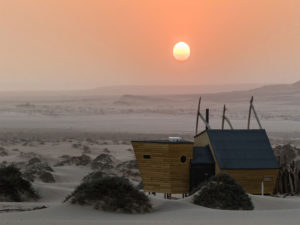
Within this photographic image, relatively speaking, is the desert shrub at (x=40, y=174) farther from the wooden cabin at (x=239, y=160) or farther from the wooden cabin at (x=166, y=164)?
the wooden cabin at (x=239, y=160)

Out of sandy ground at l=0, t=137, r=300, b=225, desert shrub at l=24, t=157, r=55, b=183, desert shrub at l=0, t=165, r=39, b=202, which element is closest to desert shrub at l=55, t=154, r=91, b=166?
desert shrub at l=24, t=157, r=55, b=183

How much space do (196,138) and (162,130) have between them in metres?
50.6

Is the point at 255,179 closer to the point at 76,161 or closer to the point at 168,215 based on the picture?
the point at 168,215

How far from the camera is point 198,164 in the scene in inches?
923

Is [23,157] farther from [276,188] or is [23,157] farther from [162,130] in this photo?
[162,130]

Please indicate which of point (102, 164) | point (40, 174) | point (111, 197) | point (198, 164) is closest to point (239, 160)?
point (198, 164)

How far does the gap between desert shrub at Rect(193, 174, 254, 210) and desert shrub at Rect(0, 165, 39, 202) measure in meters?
6.43

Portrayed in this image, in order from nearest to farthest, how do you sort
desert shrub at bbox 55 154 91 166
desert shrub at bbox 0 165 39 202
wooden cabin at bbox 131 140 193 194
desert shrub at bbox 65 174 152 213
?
desert shrub at bbox 65 174 152 213 → desert shrub at bbox 0 165 39 202 → wooden cabin at bbox 131 140 193 194 → desert shrub at bbox 55 154 91 166

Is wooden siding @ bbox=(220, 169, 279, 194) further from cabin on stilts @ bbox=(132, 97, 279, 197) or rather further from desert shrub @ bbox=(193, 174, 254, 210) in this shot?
desert shrub @ bbox=(193, 174, 254, 210)

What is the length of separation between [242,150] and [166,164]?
3183 millimetres

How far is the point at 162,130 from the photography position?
7725 cm

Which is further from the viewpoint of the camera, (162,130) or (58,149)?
(162,130)

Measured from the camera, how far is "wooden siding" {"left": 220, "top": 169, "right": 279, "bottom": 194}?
23422 millimetres

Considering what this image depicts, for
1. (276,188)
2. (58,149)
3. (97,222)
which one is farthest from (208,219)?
(58,149)
